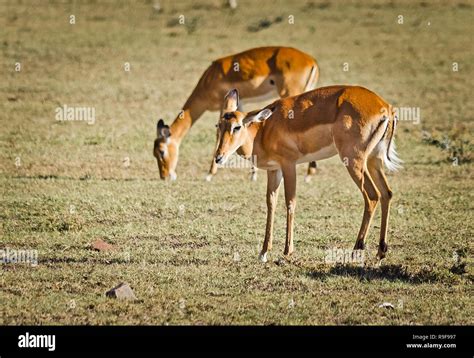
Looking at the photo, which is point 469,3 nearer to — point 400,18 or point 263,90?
point 400,18

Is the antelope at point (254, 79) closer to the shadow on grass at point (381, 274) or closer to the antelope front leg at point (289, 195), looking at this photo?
the antelope front leg at point (289, 195)

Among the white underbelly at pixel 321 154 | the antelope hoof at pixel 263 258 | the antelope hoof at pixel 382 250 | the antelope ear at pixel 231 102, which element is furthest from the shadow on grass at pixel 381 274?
the antelope ear at pixel 231 102

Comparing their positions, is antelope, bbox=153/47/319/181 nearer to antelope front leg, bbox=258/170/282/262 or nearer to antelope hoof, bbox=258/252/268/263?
antelope front leg, bbox=258/170/282/262

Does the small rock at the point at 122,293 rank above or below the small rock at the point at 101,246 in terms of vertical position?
below

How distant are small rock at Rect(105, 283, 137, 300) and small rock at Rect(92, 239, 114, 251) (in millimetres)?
1591

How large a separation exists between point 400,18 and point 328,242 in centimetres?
1733

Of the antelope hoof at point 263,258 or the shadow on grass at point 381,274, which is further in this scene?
the antelope hoof at point 263,258

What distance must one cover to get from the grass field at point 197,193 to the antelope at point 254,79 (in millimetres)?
804

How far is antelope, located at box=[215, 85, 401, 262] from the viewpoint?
9.33 meters

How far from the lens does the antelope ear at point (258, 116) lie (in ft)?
31.0

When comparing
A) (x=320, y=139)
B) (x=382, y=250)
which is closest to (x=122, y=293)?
(x=320, y=139)

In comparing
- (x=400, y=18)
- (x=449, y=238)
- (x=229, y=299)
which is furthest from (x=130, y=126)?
(x=400, y=18)

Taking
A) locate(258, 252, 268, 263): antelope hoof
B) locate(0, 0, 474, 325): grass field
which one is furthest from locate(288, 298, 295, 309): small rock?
locate(258, 252, 268, 263): antelope hoof
